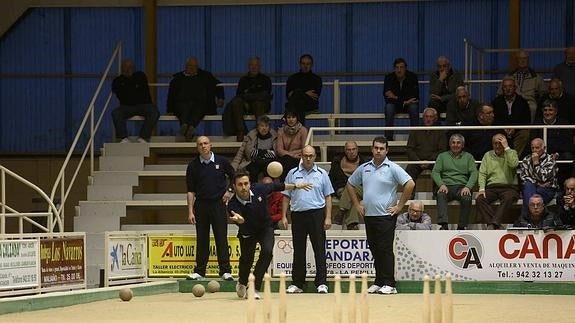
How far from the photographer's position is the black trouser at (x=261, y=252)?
15.6 metres

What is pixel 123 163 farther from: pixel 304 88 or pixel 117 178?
pixel 304 88

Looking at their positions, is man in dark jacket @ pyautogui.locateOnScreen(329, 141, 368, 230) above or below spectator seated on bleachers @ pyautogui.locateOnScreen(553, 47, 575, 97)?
below

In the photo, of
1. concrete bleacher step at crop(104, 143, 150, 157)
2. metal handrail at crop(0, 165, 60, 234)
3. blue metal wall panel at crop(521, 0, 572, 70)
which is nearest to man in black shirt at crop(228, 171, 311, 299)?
metal handrail at crop(0, 165, 60, 234)

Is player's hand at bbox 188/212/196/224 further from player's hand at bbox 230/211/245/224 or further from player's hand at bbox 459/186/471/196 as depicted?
player's hand at bbox 459/186/471/196

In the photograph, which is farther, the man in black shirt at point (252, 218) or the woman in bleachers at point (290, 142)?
the woman in bleachers at point (290, 142)

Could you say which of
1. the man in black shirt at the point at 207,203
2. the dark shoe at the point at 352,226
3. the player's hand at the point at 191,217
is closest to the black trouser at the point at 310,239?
the man in black shirt at the point at 207,203

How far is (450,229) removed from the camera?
18.6m

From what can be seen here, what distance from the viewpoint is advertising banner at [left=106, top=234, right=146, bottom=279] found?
17938 millimetres

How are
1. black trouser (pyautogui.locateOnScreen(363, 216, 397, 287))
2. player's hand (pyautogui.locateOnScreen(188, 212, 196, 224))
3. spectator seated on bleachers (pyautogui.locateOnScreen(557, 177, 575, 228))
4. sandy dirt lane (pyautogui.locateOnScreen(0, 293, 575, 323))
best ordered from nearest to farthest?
1. sandy dirt lane (pyautogui.locateOnScreen(0, 293, 575, 323))
2. black trouser (pyautogui.locateOnScreen(363, 216, 397, 287))
3. spectator seated on bleachers (pyautogui.locateOnScreen(557, 177, 575, 228))
4. player's hand (pyautogui.locateOnScreen(188, 212, 196, 224))

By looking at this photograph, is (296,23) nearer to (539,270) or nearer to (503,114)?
(503,114)

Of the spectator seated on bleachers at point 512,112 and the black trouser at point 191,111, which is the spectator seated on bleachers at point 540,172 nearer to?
the spectator seated on bleachers at point 512,112

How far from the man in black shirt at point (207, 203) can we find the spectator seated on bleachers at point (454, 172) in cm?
323

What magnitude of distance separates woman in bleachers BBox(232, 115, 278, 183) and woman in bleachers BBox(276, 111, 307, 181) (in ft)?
0.90

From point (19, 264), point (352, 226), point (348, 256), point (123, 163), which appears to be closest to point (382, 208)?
point (348, 256)
